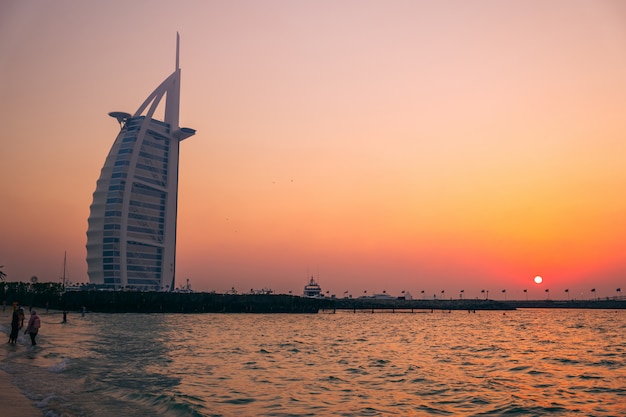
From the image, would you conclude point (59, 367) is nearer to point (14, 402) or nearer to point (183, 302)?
point (14, 402)

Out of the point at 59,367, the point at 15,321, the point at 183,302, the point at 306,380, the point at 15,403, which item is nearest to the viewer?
the point at 15,403

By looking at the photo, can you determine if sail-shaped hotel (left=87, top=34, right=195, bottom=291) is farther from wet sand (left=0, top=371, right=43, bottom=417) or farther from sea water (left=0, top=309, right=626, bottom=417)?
wet sand (left=0, top=371, right=43, bottom=417)

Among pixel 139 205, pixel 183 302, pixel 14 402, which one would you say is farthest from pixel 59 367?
pixel 139 205

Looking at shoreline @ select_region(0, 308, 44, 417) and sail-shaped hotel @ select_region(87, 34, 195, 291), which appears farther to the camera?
sail-shaped hotel @ select_region(87, 34, 195, 291)

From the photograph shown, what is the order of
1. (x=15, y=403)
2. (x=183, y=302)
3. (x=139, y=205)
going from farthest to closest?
(x=139, y=205) < (x=183, y=302) < (x=15, y=403)

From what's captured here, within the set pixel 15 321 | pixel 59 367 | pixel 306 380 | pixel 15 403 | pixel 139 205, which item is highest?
pixel 139 205

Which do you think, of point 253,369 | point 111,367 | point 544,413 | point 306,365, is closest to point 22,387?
point 111,367

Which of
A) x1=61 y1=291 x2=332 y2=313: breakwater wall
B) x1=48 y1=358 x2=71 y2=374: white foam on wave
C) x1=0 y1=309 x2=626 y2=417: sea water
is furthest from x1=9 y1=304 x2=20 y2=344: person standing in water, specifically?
x1=61 y1=291 x2=332 y2=313: breakwater wall

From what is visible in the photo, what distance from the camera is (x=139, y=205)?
589 feet

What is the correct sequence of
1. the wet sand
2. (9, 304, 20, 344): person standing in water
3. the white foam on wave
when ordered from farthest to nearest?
(9, 304, 20, 344): person standing in water → the white foam on wave → the wet sand

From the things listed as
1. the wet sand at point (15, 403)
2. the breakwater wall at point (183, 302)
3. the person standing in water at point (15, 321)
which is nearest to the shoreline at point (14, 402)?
the wet sand at point (15, 403)

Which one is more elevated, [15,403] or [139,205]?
[139,205]

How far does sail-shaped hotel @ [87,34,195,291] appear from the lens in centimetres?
17125

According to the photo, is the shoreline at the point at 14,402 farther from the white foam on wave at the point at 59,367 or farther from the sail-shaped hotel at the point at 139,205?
the sail-shaped hotel at the point at 139,205
